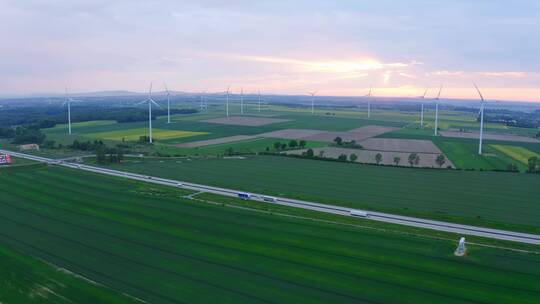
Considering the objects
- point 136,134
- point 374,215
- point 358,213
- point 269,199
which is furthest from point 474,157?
point 136,134

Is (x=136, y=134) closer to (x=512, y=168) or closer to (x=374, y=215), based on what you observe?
(x=374, y=215)

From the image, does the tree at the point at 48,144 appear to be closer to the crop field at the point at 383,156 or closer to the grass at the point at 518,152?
the crop field at the point at 383,156

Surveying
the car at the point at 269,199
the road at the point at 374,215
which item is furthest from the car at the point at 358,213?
the car at the point at 269,199

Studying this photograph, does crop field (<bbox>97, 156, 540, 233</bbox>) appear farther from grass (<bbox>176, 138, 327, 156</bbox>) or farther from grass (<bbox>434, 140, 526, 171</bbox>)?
grass (<bbox>176, 138, 327, 156</bbox>)

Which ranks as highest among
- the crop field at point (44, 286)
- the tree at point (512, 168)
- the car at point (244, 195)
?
the tree at point (512, 168)

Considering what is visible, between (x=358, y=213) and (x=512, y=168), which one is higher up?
(x=512, y=168)
